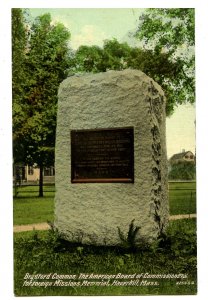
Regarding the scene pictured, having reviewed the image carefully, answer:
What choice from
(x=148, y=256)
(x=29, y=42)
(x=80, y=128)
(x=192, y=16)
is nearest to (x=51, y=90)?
(x=29, y=42)

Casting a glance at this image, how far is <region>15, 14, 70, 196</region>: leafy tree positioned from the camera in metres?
7.63

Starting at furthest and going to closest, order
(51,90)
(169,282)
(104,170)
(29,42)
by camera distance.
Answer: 1. (51,90)
2. (29,42)
3. (104,170)
4. (169,282)

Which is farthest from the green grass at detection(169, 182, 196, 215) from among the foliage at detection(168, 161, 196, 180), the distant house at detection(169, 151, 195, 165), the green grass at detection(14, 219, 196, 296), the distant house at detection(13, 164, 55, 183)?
the distant house at detection(13, 164, 55, 183)

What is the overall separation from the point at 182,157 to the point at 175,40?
1.85 metres

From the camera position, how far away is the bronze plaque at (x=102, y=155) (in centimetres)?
672

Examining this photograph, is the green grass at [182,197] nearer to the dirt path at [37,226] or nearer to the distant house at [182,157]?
the dirt path at [37,226]

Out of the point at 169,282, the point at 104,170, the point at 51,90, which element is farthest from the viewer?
the point at 51,90

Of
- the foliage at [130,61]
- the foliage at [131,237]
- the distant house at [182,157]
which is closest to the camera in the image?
the foliage at [131,237]

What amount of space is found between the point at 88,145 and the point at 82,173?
16.2 inches

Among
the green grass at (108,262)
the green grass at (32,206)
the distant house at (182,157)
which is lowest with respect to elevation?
the green grass at (108,262)

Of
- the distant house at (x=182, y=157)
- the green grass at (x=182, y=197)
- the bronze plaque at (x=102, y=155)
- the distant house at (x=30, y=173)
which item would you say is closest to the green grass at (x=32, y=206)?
the distant house at (x=30, y=173)

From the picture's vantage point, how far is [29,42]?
25.6 ft

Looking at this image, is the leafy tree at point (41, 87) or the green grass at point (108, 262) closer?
the green grass at point (108, 262)
